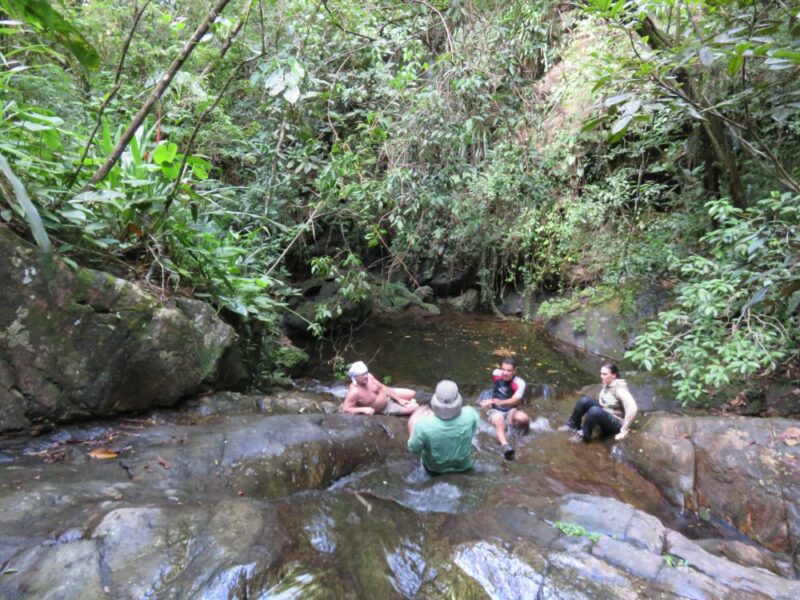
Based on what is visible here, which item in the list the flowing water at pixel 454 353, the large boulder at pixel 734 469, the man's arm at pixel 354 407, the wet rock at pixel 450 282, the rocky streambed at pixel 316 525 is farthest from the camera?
the wet rock at pixel 450 282

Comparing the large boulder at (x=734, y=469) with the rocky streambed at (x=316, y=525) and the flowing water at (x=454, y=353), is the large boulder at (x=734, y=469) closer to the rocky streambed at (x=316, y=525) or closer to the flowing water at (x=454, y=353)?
the rocky streambed at (x=316, y=525)

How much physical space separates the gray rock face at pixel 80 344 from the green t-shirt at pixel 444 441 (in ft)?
7.81

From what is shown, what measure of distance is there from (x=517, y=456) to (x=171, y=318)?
13.1 feet

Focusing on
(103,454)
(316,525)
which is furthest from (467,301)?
(316,525)

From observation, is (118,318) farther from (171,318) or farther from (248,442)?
(248,442)

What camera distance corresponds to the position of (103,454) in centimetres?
355

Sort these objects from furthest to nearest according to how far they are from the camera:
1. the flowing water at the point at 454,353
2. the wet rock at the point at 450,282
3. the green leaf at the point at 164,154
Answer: the wet rock at the point at 450,282 < the flowing water at the point at 454,353 < the green leaf at the point at 164,154

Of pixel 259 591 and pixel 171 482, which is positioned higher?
pixel 259 591

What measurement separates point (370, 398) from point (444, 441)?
1.92 m

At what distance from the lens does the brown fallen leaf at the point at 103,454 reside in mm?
3518

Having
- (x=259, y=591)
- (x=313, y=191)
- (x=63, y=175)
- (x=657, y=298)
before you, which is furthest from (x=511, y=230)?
(x=259, y=591)

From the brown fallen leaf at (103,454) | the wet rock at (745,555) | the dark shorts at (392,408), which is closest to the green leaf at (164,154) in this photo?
the brown fallen leaf at (103,454)

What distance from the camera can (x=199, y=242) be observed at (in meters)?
5.34

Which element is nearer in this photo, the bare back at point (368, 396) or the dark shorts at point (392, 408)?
the bare back at point (368, 396)
